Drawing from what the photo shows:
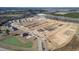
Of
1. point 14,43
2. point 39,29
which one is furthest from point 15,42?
point 39,29

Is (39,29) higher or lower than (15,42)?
higher

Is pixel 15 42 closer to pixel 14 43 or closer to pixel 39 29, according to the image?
pixel 14 43

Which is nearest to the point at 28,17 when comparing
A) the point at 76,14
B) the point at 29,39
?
the point at 29,39

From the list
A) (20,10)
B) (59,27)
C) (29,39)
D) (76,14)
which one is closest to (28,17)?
(20,10)
